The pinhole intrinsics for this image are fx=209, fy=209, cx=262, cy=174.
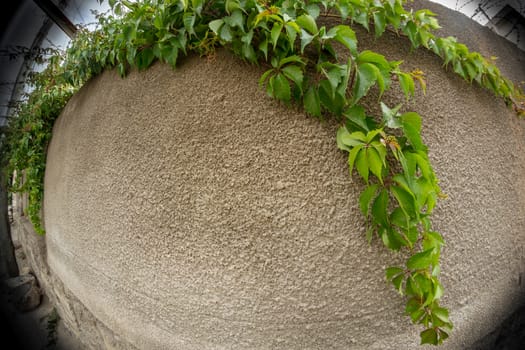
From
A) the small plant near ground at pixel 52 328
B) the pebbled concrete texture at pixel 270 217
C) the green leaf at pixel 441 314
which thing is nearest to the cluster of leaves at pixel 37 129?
the small plant near ground at pixel 52 328

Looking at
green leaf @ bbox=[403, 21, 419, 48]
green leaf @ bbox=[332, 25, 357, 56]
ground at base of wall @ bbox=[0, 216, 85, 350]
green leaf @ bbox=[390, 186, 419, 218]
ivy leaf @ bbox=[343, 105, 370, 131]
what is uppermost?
green leaf @ bbox=[403, 21, 419, 48]

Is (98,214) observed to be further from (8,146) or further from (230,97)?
(8,146)

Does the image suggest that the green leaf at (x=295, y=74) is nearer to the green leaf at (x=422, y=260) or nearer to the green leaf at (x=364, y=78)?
the green leaf at (x=364, y=78)

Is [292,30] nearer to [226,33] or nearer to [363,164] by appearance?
[226,33]

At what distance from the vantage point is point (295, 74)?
0.77 m

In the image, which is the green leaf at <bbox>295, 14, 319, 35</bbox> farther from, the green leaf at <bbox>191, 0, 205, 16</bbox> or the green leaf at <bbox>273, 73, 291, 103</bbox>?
the green leaf at <bbox>191, 0, 205, 16</bbox>

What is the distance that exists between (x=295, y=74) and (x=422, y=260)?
0.81 m

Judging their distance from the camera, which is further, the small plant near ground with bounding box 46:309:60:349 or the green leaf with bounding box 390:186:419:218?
the small plant near ground with bounding box 46:309:60:349

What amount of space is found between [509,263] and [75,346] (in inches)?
135


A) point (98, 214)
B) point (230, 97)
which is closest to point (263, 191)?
point (230, 97)

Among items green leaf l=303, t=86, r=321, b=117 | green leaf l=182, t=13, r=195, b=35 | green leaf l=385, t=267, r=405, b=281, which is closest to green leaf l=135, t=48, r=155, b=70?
green leaf l=182, t=13, r=195, b=35

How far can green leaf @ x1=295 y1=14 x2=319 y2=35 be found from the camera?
0.72 metres

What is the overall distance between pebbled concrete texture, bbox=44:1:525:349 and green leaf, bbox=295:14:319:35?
260mm

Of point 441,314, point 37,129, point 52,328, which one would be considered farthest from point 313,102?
point 52,328
